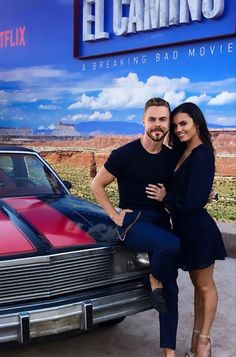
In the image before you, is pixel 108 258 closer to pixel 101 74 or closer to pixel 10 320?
pixel 10 320

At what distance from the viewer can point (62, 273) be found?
10.4 feet

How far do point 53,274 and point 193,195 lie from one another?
1035mm

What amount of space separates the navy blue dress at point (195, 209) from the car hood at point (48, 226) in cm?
53

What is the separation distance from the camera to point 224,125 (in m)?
7.31

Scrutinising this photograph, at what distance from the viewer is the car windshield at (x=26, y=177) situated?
4445 millimetres

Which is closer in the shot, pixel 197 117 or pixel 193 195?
pixel 193 195

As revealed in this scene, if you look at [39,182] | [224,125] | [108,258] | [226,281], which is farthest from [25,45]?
[108,258]

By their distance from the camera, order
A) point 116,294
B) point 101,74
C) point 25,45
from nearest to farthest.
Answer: point 116,294, point 101,74, point 25,45

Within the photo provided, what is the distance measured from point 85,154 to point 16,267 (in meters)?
6.55

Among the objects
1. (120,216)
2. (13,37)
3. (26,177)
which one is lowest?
(120,216)

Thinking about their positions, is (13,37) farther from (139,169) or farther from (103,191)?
(139,169)

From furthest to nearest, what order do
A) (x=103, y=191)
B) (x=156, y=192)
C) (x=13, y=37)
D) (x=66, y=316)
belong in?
1. (x=13, y=37)
2. (x=103, y=191)
3. (x=156, y=192)
4. (x=66, y=316)

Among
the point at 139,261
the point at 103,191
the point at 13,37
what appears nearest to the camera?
the point at 103,191

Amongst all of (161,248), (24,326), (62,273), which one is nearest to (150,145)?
(161,248)
